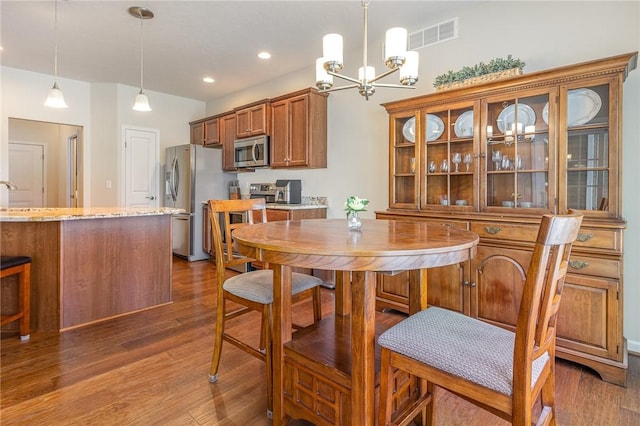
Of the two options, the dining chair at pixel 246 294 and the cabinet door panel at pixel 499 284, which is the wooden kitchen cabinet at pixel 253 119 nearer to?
the dining chair at pixel 246 294

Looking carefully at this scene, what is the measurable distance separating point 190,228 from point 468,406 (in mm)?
4356

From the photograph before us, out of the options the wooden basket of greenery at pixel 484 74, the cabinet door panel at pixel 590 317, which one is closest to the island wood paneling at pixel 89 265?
the wooden basket of greenery at pixel 484 74

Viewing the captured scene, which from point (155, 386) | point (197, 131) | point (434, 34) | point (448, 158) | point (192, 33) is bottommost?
point (155, 386)

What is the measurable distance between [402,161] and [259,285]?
74.6 inches

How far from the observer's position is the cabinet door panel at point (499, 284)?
222cm

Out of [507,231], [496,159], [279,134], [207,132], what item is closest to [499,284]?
[507,231]

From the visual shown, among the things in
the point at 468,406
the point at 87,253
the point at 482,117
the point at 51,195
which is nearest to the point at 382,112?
the point at 482,117

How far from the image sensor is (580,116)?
7.16 feet

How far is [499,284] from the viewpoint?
229 cm

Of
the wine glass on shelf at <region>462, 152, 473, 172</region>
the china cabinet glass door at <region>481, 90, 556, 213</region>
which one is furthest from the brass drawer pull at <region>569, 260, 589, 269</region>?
the wine glass on shelf at <region>462, 152, 473, 172</region>

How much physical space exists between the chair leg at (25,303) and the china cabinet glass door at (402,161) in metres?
2.97

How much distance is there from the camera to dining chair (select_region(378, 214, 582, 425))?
94cm

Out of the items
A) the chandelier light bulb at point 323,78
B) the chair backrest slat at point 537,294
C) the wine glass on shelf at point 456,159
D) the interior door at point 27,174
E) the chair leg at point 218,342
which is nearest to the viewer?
the chair backrest slat at point 537,294

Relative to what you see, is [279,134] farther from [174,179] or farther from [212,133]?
[174,179]
